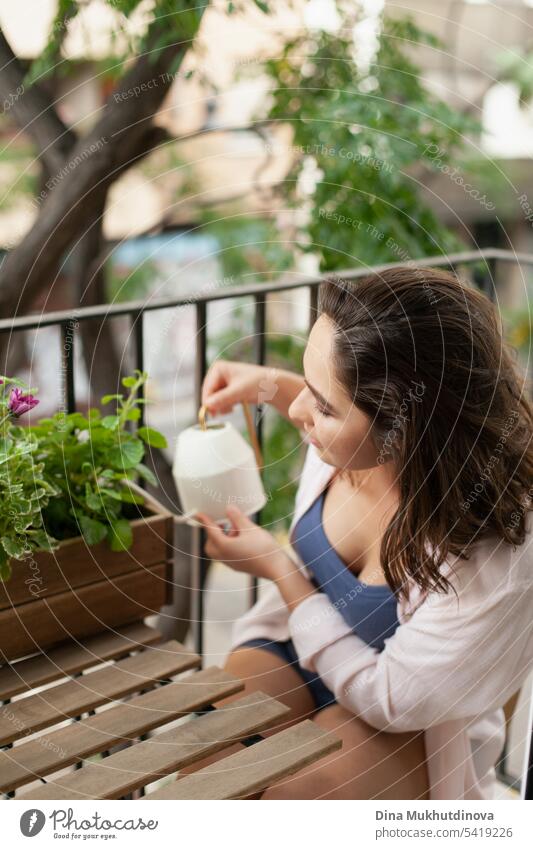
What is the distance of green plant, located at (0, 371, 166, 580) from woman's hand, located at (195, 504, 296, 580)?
11cm

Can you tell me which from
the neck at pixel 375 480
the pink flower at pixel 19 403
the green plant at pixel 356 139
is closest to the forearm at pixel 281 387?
the neck at pixel 375 480

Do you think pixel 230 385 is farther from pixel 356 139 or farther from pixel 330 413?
pixel 356 139

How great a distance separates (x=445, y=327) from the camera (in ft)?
2.95

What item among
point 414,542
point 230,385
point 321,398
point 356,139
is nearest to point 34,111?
point 356,139

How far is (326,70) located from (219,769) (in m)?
1.68

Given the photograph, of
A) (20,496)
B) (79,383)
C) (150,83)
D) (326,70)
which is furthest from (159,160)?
(20,496)

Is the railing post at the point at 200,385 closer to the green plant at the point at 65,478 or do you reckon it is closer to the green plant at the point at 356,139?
the green plant at the point at 65,478

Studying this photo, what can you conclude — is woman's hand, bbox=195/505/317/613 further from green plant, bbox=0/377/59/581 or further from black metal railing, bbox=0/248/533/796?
green plant, bbox=0/377/59/581

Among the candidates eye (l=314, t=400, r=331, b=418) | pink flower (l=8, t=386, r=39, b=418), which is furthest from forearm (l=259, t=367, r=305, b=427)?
pink flower (l=8, t=386, r=39, b=418)

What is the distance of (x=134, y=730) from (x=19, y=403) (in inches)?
13.8

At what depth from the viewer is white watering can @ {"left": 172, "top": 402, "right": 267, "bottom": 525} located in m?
1.12

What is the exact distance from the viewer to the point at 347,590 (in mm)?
1070
